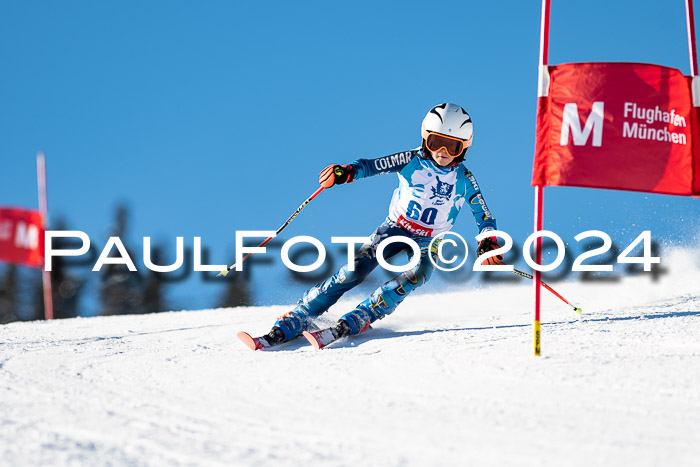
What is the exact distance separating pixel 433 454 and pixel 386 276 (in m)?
3.45

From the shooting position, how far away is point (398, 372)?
3.81m

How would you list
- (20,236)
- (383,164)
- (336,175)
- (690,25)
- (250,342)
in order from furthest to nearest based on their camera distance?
(20,236), (383,164), (336,175), (250,342), (690,25)

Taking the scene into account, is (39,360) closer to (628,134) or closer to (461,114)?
(461,114)

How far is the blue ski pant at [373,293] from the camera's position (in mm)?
5160

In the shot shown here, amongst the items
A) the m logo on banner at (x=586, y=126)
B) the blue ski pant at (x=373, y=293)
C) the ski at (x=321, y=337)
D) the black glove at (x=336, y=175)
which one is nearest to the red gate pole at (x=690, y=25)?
the m logo on banner at (x=586, y=126)

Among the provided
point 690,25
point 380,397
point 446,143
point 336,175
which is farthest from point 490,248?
point 380,397

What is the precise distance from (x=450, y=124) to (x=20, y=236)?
37.1ft

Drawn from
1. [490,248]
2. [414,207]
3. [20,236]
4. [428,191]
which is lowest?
[20,236]

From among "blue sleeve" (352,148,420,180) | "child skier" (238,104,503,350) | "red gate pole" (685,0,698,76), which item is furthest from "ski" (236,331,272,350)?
"red gate pole" (685,0,698,76)

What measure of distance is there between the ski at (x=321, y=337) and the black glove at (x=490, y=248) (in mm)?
1254

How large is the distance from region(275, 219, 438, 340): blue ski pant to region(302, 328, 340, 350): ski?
0.22 m

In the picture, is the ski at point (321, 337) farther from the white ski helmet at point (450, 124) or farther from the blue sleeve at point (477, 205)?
the white ski helmet at point (450, 124)

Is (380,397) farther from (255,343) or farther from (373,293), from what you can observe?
(373,293)

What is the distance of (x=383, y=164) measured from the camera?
17.4ft
